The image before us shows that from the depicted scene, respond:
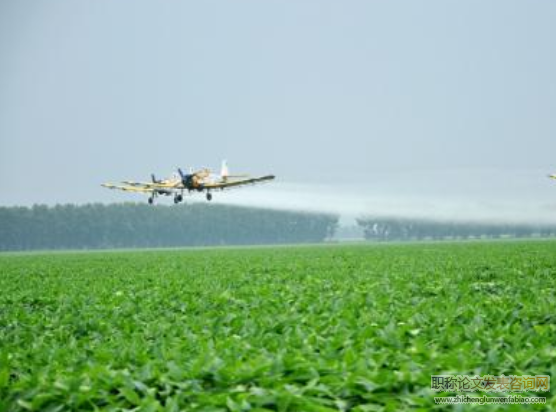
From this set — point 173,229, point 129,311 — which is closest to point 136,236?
point 173,229

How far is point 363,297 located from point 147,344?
6322 millimetres

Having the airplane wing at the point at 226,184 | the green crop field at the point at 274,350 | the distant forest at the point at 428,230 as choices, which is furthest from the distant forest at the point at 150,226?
the green crop field at the point at 274,350

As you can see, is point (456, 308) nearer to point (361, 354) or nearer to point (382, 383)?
point (361, 354)

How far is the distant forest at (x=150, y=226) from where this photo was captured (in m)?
167

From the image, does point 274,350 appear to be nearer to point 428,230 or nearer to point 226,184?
point 226,184

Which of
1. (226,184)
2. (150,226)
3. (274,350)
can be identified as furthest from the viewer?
(150,226)

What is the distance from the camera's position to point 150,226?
557ft

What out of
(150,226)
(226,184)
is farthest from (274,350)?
(150,226)

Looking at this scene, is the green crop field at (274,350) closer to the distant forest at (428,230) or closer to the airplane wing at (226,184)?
the airplane wing at (226,184)

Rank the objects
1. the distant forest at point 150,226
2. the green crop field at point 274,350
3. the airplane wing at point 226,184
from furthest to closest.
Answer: the distant forest at point 150,226, the airplane wing at point 226,184, the green crop field at point 274,350

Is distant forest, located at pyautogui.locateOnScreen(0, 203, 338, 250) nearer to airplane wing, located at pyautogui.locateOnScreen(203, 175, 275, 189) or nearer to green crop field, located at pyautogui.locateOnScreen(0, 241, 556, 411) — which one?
airplane wing, located at pyautogui.locateOnScreen(203, 175, 275, 189)

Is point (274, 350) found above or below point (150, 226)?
below

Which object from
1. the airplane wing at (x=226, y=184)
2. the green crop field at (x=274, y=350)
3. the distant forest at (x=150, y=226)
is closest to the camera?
the green crop field at (x=274, y=350)

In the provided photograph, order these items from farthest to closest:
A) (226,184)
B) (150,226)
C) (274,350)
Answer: (150,226), (226,184), (274,350)
